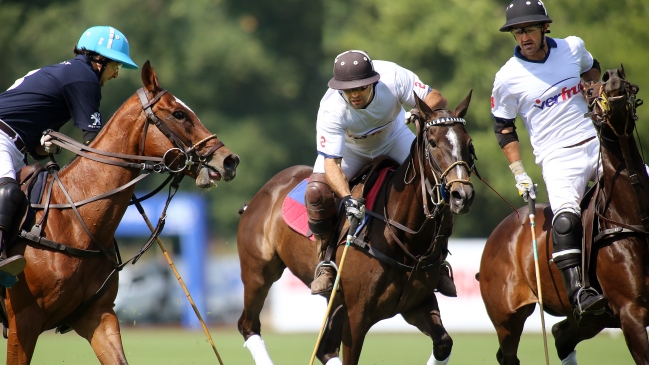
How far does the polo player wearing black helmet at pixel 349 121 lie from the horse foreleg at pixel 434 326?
0.22 metres

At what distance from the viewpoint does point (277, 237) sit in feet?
26.6

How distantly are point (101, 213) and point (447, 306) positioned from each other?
35.2 ft

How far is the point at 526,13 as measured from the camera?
6.49 metres

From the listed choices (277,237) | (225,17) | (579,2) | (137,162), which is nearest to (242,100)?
(225,17)

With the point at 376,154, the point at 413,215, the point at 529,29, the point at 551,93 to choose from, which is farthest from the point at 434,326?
the point at 529,29

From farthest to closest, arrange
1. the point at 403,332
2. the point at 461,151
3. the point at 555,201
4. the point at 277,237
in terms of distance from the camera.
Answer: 1. the point at 403,332
2. the point at 277,237
3. the point at 555,201
4. the point at 461,151

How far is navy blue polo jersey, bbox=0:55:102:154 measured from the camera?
19.7 feet

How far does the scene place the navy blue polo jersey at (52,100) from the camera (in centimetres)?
600

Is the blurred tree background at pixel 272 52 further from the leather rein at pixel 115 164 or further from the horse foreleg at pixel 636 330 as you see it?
the leather rein at pixel 115 164

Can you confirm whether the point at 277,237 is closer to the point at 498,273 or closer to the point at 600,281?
the point at 498,273

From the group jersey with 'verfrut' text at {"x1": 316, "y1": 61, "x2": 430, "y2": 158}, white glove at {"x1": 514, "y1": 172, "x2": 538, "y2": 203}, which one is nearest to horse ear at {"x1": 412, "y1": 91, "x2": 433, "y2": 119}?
jersey with 'verfrut' text at {"x1": 316, "y1": 61, "x2": 430, "y2": 158}

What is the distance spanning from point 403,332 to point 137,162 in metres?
10.9

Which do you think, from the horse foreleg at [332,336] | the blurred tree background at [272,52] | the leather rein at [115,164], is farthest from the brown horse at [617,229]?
the blurred tree background at [272,52]

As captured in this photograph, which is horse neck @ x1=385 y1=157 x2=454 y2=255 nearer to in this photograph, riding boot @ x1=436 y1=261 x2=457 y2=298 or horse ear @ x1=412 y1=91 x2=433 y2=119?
horse ear @ x1=412 y1=91 x2=433 y2=119
